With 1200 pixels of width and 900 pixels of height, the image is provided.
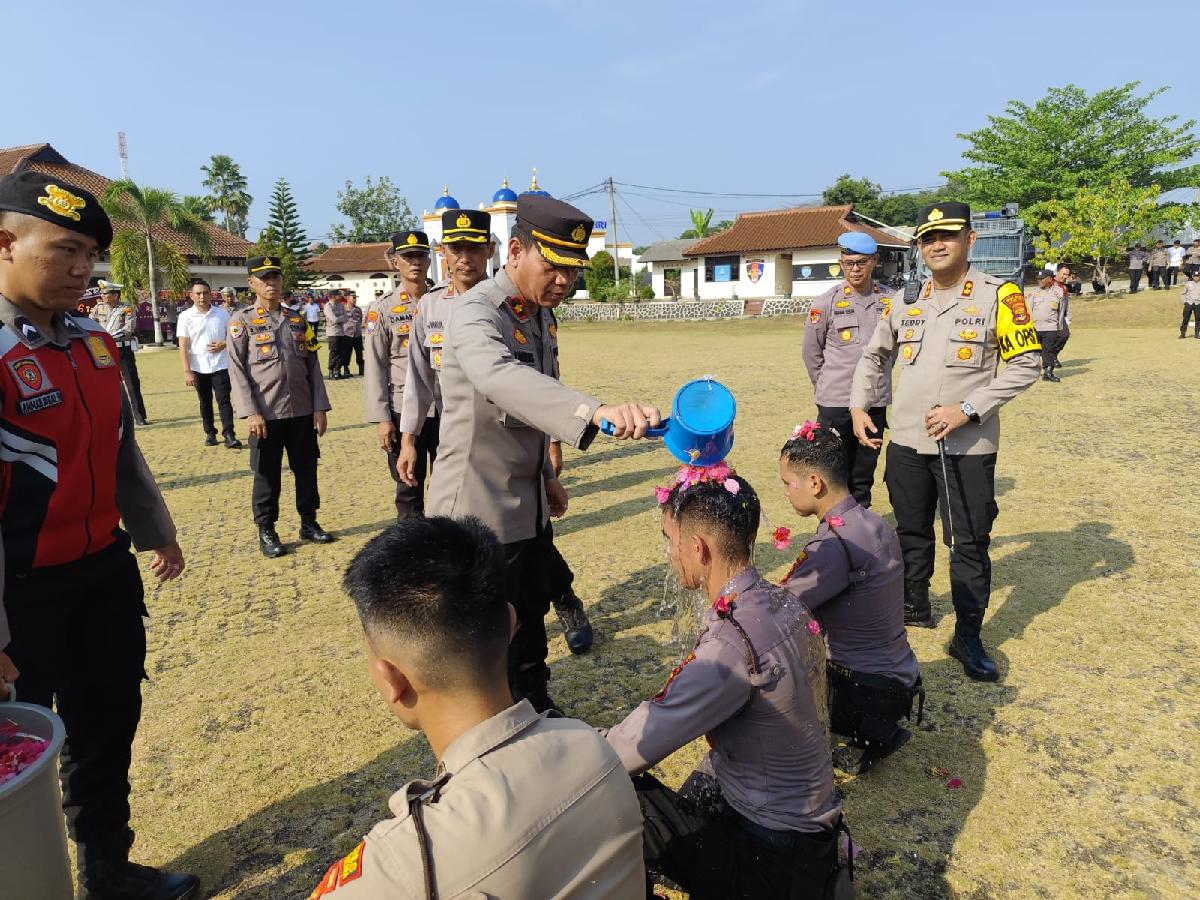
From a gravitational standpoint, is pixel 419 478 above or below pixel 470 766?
below

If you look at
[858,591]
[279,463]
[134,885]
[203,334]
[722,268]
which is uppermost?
[722,268]

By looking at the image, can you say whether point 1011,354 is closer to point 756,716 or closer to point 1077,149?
point 756,716

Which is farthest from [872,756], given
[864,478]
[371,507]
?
[371,507]

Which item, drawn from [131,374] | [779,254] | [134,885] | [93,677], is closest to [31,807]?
[93,677]

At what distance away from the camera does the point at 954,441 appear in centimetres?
398

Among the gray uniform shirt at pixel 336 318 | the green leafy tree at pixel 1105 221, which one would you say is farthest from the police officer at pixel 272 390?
the green leafy tree at pixel 1105 221

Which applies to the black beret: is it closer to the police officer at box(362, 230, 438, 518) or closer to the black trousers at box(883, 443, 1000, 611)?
the police officer at box(362, 230, 438, 518)

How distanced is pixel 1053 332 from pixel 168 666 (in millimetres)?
13660

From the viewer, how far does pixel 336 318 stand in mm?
16719

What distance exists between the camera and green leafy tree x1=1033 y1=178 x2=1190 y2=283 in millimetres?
24797

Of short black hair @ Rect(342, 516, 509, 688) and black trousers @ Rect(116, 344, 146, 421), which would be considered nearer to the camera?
short black hair @ Rect(342, 516, 509, 688)

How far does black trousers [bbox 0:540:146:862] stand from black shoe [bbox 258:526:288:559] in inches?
139

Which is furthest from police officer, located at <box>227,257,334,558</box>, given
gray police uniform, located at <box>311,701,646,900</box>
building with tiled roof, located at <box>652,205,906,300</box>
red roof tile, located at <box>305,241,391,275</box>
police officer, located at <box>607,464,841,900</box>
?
red roof tile, located at <box>305,241,391,275</box>

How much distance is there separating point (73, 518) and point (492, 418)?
4.46ft
